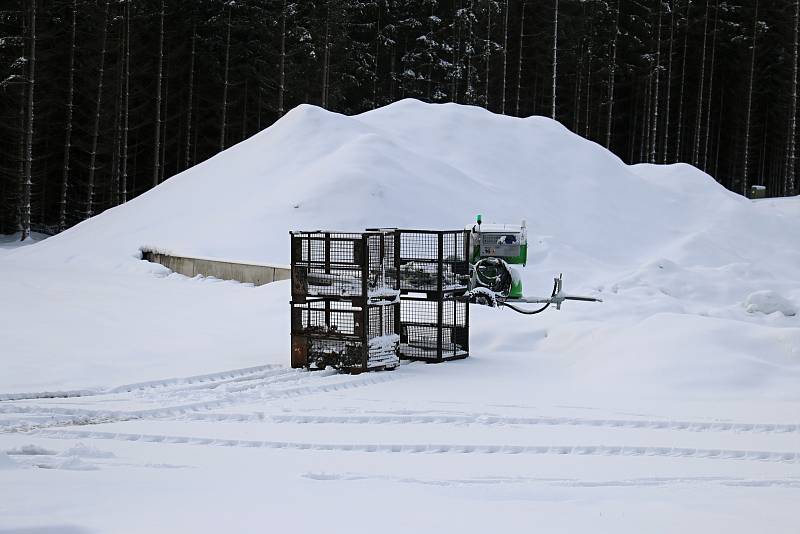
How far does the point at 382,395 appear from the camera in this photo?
360 inches

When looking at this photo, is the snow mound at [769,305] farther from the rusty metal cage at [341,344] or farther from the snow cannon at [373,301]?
the rusty metal cage at [341,344]

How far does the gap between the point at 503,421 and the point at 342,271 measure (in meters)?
3.37

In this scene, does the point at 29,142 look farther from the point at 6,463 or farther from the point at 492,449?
the point at 492,449

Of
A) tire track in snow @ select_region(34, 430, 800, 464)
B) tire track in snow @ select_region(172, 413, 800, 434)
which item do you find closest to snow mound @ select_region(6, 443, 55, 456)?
tire track in snow @ select_region(34, 430, 800, 464)

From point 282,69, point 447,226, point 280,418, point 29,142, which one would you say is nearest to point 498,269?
point 447,226

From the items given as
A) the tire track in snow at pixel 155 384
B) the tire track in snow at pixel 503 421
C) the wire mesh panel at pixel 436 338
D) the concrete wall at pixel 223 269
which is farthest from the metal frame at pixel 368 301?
the concrete wall at pixel 223 269

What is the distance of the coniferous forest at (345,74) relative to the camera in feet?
112

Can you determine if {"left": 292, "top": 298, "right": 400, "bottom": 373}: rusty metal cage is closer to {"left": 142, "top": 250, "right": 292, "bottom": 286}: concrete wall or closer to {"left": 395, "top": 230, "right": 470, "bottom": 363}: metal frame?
{"left": 395, "top": 230, "right": 470, "bottom": 363}: metal frame

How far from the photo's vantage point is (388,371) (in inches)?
420

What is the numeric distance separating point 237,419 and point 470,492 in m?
2.91

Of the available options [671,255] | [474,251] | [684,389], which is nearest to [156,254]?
[474,251]

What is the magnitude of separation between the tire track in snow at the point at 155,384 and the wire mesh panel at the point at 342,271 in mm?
1044

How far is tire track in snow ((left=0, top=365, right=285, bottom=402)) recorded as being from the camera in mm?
8562

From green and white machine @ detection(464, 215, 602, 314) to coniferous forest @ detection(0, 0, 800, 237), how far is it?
18906 mm
